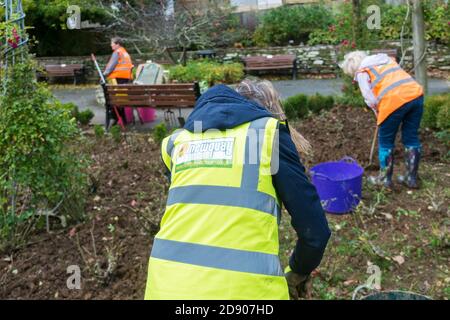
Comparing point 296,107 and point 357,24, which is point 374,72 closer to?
point 296,107

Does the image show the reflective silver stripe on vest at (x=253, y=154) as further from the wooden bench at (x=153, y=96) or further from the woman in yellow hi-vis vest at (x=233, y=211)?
the wooden bench at (x=153, y=96)

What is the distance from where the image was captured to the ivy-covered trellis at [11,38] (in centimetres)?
391

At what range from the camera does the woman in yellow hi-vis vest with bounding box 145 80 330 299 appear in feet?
5.29

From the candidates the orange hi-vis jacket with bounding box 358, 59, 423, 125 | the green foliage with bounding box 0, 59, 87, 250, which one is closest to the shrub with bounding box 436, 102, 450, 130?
the orange hi-vis jacket with bounding box 358, 59, 423, 125

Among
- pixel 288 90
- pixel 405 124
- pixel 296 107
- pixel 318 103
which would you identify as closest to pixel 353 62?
pixel 405 124

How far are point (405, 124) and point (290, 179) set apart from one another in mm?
3342

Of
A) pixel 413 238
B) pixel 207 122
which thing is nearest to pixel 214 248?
pixel 207 122

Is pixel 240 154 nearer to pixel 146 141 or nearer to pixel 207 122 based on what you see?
pixel 207 122

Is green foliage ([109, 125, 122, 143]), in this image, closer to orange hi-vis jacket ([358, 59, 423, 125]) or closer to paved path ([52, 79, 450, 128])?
paved path ([52, 79, 450, 128])

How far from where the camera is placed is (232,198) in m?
1.67

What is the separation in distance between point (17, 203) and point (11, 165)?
1.90ft

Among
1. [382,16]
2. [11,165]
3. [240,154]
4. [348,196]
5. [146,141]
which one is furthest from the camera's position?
[382,16]

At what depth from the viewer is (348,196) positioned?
14.0ft

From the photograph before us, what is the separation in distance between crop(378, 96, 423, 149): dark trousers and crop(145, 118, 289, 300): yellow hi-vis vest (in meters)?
3.08
